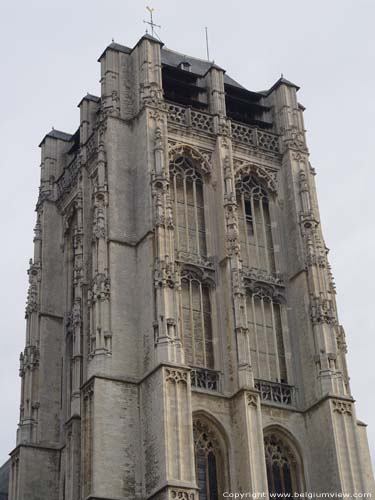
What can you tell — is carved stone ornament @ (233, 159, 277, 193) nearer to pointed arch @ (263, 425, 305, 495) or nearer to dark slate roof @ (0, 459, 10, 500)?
pointed arch @ (263, 425, 305, 495)

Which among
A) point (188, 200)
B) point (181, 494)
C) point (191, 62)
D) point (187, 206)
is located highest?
point (191, 62)

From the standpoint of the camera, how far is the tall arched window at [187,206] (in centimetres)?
3697

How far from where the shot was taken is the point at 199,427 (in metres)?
32.7

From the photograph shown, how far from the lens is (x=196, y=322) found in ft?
115

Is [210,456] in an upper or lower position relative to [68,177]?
lower

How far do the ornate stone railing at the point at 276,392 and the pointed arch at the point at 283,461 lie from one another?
1.19m

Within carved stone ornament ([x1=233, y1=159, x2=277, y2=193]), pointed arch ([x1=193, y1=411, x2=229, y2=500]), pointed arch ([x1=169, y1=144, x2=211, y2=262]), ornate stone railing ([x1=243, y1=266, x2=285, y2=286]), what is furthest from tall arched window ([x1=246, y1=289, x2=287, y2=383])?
carved stone ornament ([x1=233, y1=159, x2=277, y2=193])

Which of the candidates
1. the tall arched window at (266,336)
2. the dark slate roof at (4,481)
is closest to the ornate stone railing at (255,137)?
the tall arched window at (266,336)

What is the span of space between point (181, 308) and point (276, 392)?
4.22m

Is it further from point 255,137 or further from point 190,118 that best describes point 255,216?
point 190,118

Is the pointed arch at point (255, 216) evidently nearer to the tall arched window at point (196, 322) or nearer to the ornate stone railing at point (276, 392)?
the tall arched window at point (196, 322)

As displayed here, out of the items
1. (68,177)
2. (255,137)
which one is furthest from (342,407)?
(68,177)

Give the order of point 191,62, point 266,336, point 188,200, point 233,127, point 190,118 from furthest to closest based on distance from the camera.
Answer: point 191,62
point 233,127
point 190,118
point 188,200
point 266,336

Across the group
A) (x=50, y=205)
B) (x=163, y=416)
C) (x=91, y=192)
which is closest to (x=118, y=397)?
(x=163, y=416)
